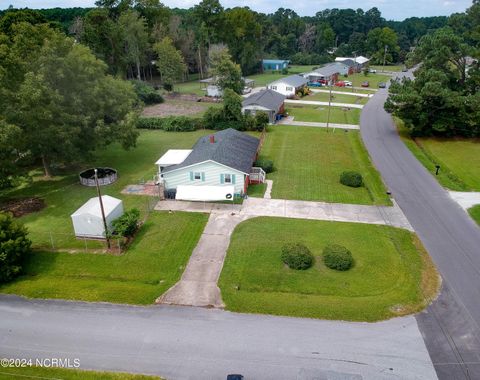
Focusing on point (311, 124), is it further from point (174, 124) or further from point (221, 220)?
point (221, 220)

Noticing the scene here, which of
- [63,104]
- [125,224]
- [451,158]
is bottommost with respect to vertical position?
[451,158]

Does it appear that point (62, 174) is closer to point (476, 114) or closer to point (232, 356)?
point (232, 356)

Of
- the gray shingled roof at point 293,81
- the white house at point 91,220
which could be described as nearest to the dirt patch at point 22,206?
the white house at point 91,220

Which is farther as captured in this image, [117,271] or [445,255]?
[445,255]

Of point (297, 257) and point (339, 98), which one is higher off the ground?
point (297, 257)

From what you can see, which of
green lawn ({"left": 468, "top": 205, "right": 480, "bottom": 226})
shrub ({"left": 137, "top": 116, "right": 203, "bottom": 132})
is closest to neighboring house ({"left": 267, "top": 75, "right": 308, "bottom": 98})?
shrub ({"left": 137, "top": 116, "right": 203, "bottom": 132})

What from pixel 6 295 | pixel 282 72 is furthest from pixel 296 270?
pixel 282 72

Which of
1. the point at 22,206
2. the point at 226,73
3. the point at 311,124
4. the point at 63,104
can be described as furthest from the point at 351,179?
the point at 226,73

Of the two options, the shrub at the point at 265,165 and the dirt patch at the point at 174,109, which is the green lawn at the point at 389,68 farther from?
the shrub at the point at 265,165
